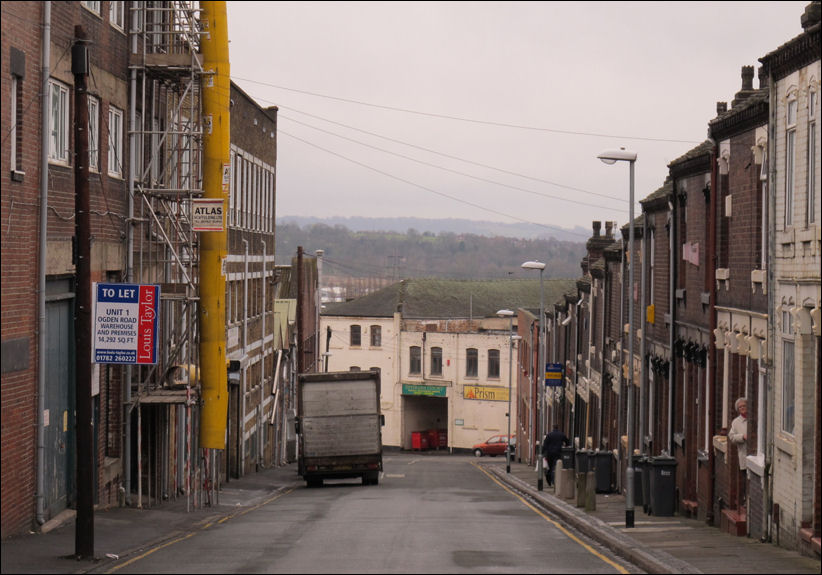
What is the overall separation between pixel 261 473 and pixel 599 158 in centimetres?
2743

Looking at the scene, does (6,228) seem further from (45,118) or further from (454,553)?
(454,553)

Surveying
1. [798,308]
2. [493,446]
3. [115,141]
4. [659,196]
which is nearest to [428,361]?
[493,446]

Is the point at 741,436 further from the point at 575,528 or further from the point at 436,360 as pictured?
the point at 436,360

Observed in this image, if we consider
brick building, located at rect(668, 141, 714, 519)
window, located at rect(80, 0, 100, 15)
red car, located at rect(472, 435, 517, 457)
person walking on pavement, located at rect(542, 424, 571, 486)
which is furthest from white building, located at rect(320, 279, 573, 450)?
window, located at rect(80, 0, 100, 15)

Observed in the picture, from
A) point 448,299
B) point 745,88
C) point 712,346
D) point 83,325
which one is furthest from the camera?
point 448,299

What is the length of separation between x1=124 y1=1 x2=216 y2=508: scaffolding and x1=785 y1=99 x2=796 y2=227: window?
42.3 ft

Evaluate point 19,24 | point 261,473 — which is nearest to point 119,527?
point 19,24

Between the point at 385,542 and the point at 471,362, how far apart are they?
227ft

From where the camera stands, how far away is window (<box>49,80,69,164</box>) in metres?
19.7

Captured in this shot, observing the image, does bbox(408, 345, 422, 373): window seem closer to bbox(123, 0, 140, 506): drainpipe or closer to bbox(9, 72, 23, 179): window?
bbox(123, 0, 140, 506): drainpipe

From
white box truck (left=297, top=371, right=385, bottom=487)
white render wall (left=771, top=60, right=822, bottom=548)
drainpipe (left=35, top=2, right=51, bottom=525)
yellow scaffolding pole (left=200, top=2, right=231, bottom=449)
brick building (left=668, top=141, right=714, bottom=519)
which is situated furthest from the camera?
white box truck (left=297, top=371, right=385, bottom=487)

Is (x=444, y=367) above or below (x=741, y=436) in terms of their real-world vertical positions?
below

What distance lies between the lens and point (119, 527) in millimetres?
20875

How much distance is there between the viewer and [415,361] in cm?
8788
